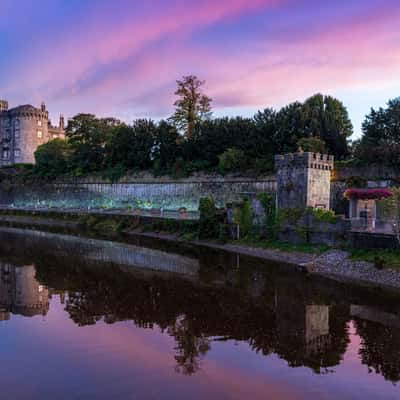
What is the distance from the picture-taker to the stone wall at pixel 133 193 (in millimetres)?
41812

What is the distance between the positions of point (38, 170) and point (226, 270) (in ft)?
163

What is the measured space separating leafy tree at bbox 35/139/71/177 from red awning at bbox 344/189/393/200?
4466cm

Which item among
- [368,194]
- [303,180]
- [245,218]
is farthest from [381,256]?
[245,218]

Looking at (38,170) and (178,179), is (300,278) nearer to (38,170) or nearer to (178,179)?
(178,179)

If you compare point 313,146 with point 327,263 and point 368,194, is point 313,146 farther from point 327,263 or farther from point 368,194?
point 327,263

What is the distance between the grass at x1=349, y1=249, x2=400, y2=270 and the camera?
1953cm

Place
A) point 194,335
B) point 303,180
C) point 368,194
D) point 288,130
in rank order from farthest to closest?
point 288,130 < point 368,194 < point 303,180 < point 194,335

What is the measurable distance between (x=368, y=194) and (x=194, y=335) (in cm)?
1832

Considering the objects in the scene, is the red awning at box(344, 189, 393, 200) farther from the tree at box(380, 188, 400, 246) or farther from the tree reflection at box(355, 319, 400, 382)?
the tree reflection at box(355, 319, 400, 382)

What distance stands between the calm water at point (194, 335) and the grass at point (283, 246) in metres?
2.46

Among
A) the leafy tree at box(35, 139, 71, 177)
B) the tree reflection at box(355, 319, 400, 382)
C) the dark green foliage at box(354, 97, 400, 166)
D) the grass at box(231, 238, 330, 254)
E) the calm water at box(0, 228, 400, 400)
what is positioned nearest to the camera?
the calm water at box(0, 228, 400, 400)

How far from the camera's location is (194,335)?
1364 cm

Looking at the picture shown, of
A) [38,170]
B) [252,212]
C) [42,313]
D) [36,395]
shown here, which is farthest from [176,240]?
[38,170]

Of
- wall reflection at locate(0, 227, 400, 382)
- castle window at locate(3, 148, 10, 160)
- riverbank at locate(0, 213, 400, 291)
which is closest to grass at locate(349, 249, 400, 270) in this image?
riverbank at locate(0, 213, 400, 291)
